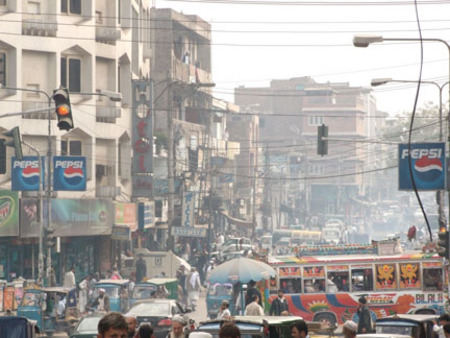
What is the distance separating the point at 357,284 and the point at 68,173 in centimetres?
1484

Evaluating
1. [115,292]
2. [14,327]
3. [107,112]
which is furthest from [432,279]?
[107,112]

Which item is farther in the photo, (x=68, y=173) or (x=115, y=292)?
(x=68, y=173)

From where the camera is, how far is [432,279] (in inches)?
1414

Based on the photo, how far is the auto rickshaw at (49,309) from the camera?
34.5 metres

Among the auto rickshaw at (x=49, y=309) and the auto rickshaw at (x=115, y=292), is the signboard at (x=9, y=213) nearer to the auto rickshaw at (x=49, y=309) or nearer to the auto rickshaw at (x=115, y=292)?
the auto rickshaw at (x=115, y=292)

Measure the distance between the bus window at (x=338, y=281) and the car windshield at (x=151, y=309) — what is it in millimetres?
7500

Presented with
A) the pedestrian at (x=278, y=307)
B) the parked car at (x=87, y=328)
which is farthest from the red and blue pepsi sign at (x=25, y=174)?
the parked car at (x=87, y=328)

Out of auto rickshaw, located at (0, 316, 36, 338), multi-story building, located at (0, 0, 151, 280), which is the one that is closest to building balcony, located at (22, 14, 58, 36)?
multi-story building, located at (0, 0, 151, 280)

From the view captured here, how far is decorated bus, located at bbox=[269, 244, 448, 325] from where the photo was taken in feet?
117

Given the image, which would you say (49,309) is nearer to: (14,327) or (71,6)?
(14,327)

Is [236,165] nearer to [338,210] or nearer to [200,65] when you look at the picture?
[200,65]

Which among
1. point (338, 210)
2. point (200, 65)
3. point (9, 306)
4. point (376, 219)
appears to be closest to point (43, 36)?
point (9, 306)

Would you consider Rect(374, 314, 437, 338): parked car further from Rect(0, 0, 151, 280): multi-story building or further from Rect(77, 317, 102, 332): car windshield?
Rect(0, 0, 151, 280): multi-story building

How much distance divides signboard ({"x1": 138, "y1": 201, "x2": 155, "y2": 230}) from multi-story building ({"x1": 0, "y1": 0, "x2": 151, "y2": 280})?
4.60 ft
